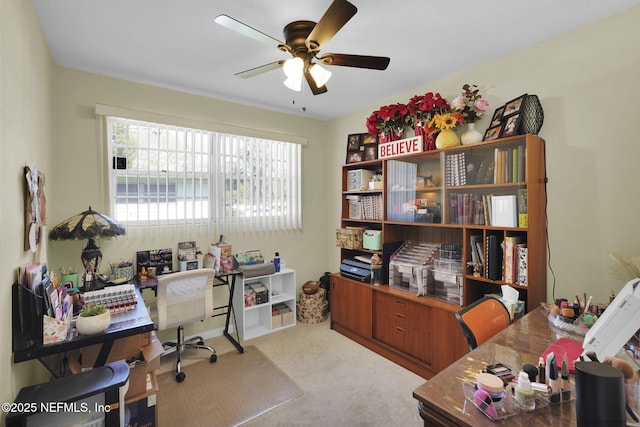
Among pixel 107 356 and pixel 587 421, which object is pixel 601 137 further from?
pixel 107 356

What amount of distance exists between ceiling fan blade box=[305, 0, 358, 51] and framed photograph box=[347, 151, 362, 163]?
187cm

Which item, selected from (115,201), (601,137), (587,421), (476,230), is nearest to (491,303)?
(476,230)

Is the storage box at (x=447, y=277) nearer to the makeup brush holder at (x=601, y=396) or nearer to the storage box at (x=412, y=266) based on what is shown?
the storage box at (x=412, y=266)

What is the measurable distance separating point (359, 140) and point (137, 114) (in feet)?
7.61

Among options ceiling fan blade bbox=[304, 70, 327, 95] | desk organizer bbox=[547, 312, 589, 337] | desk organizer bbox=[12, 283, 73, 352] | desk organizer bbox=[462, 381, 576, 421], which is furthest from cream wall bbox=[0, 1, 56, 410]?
desk organizer bbox=[547, 312, 589, 337]

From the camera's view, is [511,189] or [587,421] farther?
[511,189]

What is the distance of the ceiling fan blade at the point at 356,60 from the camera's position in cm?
179

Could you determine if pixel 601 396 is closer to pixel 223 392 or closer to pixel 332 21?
pixel 332 21

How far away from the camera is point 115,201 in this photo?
2.74 m

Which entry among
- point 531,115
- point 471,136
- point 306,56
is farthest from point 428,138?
point 306,56

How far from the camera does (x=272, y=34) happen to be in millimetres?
2070

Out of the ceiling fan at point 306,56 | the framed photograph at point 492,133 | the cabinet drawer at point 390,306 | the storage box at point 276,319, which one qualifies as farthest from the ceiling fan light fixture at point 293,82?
the storage box at point 276,319

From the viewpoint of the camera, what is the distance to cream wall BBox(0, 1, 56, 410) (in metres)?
1.18

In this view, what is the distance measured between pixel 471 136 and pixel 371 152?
3.89 ft
